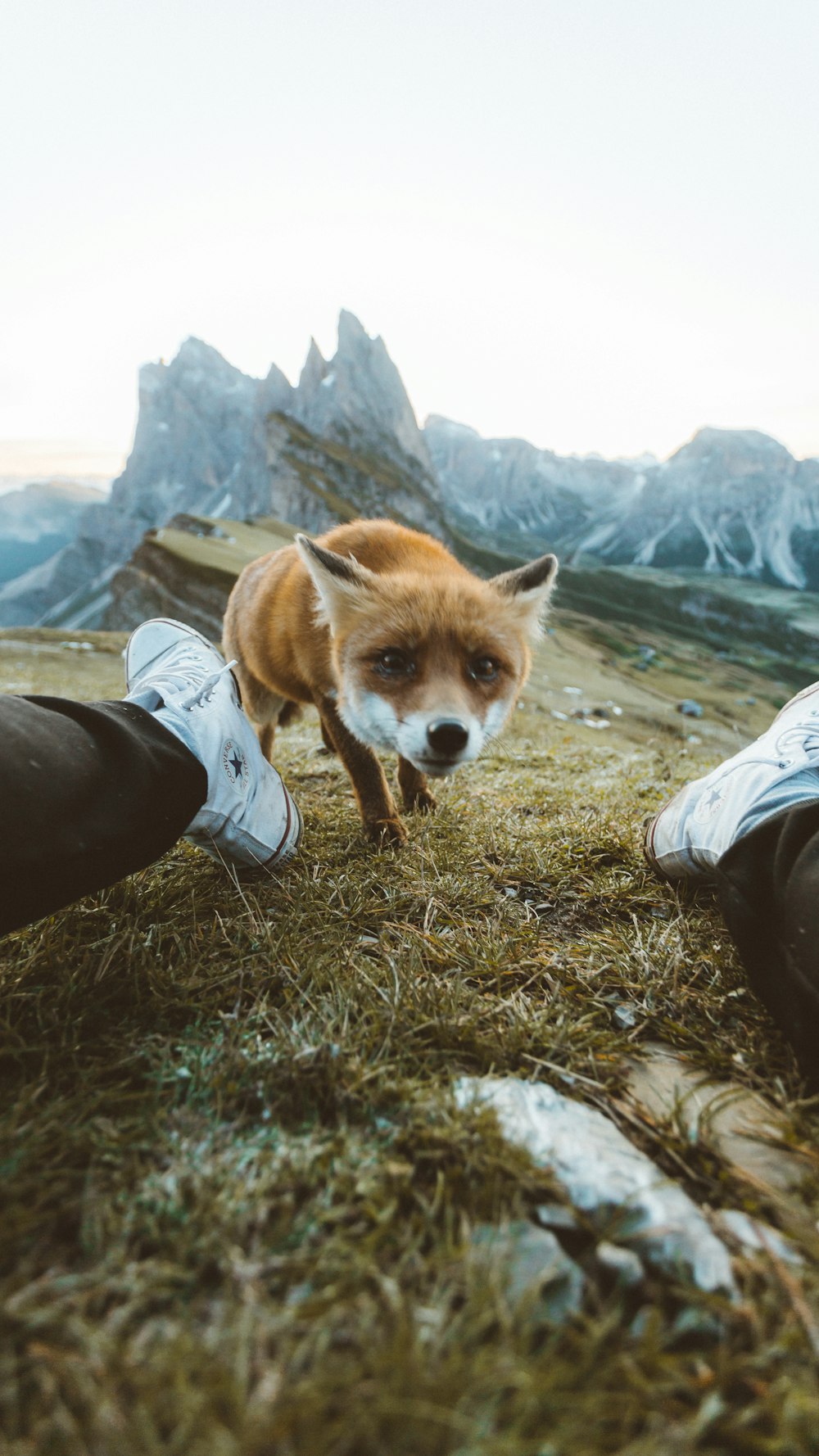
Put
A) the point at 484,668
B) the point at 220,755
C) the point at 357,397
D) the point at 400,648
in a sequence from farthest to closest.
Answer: the point at 357,397 < the point at 484,668 < the point at 400,648 < the point at 220,755

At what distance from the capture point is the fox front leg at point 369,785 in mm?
4051

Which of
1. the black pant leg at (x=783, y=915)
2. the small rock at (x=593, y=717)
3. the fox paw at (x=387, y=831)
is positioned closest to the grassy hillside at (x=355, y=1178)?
the black pant leg at (x=783, y=915)

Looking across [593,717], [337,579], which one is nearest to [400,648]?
[337,579]

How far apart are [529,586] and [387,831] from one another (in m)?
1.91

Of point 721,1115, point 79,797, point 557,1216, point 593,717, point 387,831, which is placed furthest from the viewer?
point 593,717

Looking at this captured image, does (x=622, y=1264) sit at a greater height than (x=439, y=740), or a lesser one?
lesser

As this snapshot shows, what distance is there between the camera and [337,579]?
12.5ft

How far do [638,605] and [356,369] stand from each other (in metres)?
95.6

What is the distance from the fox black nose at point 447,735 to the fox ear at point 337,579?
44.1 inches

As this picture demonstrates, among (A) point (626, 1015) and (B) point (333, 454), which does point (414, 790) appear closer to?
(A) point (626, 1015)

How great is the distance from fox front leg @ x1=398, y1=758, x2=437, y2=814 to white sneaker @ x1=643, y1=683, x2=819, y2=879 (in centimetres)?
186

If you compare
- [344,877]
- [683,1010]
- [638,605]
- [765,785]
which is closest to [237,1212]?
[683,1010]

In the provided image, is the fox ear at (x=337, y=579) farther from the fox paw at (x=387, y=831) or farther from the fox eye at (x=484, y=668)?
the fox paw at (x=387, y=831)

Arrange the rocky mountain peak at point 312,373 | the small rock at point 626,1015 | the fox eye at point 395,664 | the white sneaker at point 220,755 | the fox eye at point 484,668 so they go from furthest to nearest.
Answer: the rocky mountain peak at point 312,373, the fox eye at point 484,668, the fox eye at point 395,664, the white sneaker at point 220,755, the small rock at point 626,1015
